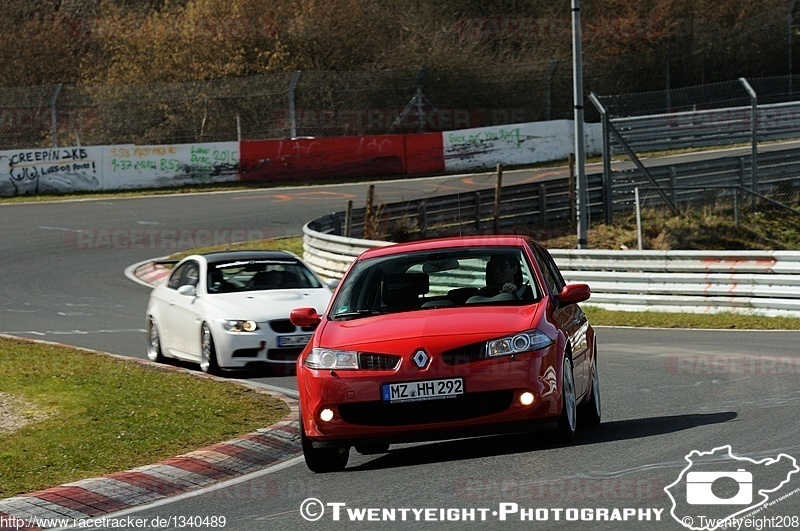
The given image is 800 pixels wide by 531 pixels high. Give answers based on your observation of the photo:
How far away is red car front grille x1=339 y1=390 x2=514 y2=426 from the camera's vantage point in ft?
26.4

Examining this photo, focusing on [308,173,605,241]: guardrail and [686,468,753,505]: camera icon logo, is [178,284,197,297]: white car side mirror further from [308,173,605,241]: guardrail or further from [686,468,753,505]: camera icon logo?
[308,173,605,241]: guardrail

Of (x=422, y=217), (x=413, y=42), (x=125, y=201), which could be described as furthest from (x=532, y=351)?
(x=413, y=42)

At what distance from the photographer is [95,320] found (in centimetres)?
2086

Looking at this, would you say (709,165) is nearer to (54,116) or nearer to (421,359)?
(54,116)

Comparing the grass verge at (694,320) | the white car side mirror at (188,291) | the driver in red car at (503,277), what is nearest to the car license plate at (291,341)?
the white car side mirror at (188,291)

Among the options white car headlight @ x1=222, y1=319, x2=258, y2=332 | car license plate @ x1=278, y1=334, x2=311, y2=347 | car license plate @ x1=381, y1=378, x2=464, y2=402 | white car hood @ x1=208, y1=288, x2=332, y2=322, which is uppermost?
car license plate @ x1=381, y1=378, x2=464, y2=402

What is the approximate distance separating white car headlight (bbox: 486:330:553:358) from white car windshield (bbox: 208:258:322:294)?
284 inches

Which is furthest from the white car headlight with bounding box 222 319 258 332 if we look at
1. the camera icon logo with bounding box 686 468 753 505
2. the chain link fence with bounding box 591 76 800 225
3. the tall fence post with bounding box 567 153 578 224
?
the tall fence post with bounding box 567 153 578 224

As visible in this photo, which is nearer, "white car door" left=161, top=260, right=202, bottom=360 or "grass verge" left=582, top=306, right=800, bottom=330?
"white car door" left=161, top=260, right=202, bottom=360

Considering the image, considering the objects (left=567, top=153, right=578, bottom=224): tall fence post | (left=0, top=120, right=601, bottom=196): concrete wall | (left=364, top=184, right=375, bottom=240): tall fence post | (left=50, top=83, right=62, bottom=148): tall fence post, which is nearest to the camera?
(left=364, top=184, right=375, bottom=240): tall fence post

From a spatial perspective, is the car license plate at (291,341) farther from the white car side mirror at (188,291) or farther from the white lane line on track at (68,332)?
the white lane line on track at (68,332)

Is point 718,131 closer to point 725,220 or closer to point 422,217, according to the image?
point 725,220

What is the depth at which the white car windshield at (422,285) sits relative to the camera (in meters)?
9.02

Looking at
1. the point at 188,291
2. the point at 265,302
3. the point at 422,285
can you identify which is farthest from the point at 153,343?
the point at 422,285
